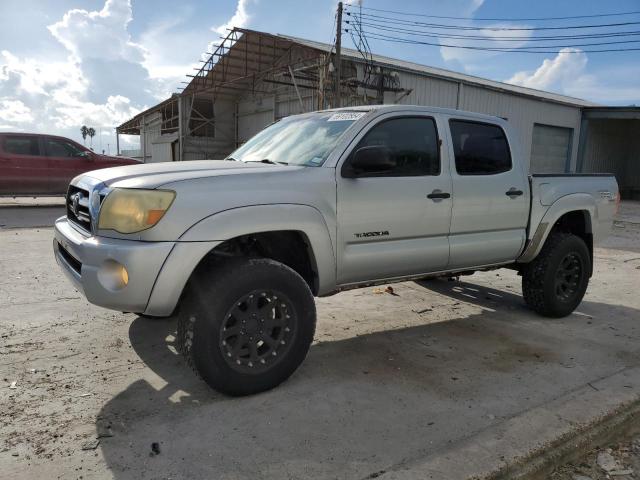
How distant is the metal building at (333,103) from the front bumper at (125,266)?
13.8m

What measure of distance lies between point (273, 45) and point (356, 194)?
61.6 ft

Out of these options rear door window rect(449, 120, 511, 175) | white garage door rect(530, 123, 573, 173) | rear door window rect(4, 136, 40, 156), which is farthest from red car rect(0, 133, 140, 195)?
white garage door rect(530, 123, 573, 173)

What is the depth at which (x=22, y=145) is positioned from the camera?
1256 centimetres

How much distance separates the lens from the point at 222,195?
3.01 m

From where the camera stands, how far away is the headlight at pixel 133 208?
2852mm

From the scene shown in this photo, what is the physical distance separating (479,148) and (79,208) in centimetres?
328

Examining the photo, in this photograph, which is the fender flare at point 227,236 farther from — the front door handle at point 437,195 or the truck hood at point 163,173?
the front door handle at point 437,195

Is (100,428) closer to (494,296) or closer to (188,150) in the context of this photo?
(494,296)

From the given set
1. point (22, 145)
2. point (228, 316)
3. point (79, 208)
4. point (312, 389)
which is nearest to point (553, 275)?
point (312, 389)

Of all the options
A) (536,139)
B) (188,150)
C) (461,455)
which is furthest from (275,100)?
(461,455)

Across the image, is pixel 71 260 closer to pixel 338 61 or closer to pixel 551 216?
pixel 551 216

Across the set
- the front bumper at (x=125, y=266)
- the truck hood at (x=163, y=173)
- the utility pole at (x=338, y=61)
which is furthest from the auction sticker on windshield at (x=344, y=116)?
the utility pole at (x=338, y=61)

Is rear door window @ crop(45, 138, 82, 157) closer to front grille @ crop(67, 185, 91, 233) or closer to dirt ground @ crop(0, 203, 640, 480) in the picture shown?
dirt ground @ crop(0, 203, 640, 480)

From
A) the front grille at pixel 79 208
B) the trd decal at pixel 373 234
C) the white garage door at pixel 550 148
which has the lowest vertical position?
the trd decal at pixel 373 234
